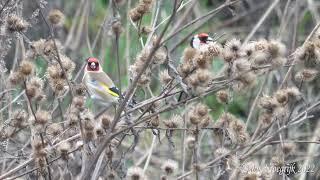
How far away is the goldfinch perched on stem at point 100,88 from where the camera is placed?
3.21m

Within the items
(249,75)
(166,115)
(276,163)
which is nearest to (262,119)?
→ (276,163)

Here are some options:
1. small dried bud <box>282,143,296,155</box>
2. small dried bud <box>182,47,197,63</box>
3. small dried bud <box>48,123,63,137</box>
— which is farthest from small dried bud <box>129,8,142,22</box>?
small dried bud <box>282,143,296,155</box>

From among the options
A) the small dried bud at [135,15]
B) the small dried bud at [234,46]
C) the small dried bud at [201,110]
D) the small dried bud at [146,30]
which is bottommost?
the small dried bud at [201,110]

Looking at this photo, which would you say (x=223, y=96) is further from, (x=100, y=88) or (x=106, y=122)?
(x=100, y=88)

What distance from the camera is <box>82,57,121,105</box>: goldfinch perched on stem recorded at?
321 cm

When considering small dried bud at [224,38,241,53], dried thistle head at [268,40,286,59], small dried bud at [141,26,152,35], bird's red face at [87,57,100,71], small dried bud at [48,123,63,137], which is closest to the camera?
dried thistle head at [268,40,286,59]

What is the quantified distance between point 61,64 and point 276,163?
1.01 m

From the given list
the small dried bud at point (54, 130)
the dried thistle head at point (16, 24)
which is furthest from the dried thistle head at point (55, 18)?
the small dried bud at point (54, 130)

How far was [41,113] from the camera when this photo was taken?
2.61 meters

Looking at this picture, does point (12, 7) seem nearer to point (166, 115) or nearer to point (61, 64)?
point (61, 64)

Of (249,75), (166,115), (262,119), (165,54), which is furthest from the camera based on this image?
(166,115)

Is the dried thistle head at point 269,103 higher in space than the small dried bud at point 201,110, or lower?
higher

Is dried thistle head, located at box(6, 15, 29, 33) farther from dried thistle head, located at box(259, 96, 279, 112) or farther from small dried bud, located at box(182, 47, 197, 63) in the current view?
dried thistle head, located at box(259, 96, 279, 112)

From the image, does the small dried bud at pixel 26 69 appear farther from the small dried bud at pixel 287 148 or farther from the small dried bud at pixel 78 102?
the small dried bud at pixel 287 148
